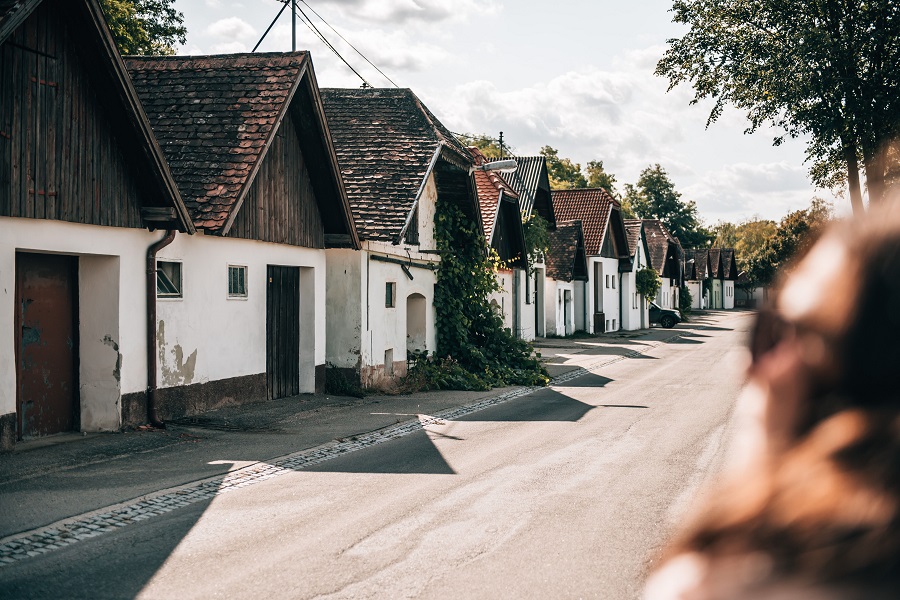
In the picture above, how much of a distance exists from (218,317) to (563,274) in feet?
97.6

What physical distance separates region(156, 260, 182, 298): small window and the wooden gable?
0.80m

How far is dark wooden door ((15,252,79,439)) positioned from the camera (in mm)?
11094

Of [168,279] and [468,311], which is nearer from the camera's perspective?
[168,279]

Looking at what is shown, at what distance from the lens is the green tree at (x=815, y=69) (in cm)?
2303

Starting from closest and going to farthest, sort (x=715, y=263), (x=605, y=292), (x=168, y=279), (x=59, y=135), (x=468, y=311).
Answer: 1. (x=59, y=135)
2. (x=168, y=279)
3. (x=468, y=311)
4. (x=605, y=292)
5. (x=715, y=263)

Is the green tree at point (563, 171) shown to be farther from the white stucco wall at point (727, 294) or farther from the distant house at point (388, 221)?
the distant house at point (388, 221)

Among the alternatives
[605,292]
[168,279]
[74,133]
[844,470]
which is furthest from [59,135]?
[605,292]

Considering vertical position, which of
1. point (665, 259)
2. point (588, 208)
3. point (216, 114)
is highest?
point (588, 208)

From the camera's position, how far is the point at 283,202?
54.1 ft

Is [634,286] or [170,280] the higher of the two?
[634,286]

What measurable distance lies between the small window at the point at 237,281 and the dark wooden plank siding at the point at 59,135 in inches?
109

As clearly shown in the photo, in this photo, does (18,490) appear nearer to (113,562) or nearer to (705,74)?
(113,562)

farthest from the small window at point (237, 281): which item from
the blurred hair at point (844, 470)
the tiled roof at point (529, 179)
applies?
the tiled roof at point (529, 179)

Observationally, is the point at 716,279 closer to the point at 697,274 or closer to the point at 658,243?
the point at 697,274
